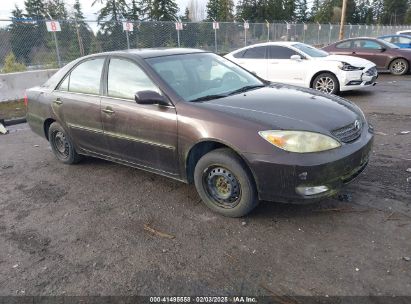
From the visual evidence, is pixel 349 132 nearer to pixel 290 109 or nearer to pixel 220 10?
pixel 290 109

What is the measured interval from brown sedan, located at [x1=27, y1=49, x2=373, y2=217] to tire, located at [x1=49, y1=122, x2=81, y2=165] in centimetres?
11

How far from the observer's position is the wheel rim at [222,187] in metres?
3.46

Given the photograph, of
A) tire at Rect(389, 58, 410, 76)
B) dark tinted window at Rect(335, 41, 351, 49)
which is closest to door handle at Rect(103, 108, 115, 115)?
dark tinted window at Rect(335, 41, 351, 49)

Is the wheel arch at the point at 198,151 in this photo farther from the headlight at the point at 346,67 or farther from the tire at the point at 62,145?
the headlight at the point at 346,67

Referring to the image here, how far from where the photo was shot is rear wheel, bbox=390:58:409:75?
13.2m

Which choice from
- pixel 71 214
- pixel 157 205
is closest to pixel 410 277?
pixel 157 205

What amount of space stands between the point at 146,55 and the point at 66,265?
2435 millimetres

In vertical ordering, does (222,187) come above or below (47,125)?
below

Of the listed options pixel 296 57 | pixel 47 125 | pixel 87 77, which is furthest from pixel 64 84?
pixel 296 57

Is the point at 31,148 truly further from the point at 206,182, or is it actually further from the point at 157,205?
the point at 206,182

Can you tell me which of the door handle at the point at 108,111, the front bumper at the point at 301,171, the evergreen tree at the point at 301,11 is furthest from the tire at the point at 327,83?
the evergreen tree at the point at 301,11

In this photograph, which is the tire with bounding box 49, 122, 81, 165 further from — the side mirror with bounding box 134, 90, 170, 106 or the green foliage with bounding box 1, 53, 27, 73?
the green foliage with bounding box 1, 53, 27, 73

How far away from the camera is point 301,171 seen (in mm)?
3074

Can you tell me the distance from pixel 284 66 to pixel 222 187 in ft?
22.9
